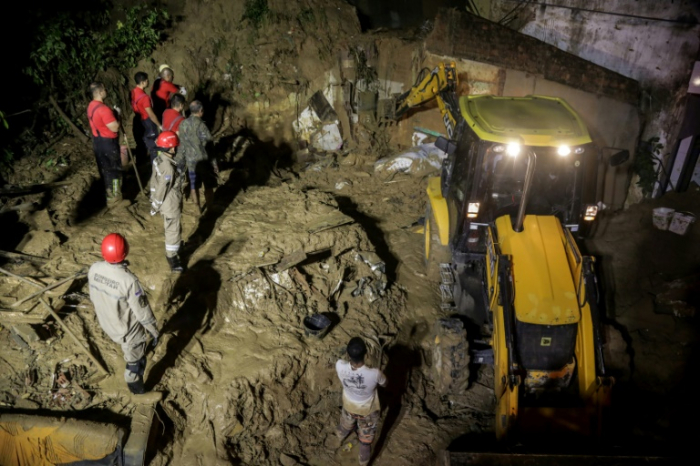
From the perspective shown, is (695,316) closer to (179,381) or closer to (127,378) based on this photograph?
(179,381)

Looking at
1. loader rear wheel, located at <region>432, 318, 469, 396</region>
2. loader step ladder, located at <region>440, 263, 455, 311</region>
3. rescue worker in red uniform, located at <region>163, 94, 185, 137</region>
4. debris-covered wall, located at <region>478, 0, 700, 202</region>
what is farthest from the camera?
debris-covered wall, located at <region>478, 0, 700, 202</region>

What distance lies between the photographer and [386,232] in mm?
8695

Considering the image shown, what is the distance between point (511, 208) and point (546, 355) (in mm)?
1773

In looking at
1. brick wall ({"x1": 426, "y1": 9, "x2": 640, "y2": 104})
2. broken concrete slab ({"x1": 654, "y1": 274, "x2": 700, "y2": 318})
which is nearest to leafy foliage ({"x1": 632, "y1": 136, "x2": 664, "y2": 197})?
brick wall ({"x1": 426, "y1": 9, "x2": 640, "y2": 104})

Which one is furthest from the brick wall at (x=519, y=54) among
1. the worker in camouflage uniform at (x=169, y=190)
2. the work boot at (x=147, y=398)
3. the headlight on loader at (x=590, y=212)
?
the work boot at (x=147, y=398)

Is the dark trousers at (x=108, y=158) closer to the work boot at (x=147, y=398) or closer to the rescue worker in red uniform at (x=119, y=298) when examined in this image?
the rescue worker in red uniform at (x=119, y=298)

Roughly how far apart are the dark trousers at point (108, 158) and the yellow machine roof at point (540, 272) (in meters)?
6.02

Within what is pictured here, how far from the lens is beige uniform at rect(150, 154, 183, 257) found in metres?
5.75

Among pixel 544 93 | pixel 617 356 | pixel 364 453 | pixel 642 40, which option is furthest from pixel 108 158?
pixel 642 40

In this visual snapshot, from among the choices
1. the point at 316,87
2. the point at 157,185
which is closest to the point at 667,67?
the point at 316,87

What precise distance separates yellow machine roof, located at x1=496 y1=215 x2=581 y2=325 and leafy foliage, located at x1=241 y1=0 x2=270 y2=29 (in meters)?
8.85

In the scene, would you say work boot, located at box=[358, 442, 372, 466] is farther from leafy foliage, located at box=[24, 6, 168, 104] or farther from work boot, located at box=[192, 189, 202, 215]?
leafy foliage, located at box=[24, 6, 168, 104]

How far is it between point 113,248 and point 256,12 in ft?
29.6

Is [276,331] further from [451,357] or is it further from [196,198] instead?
[196,198]
